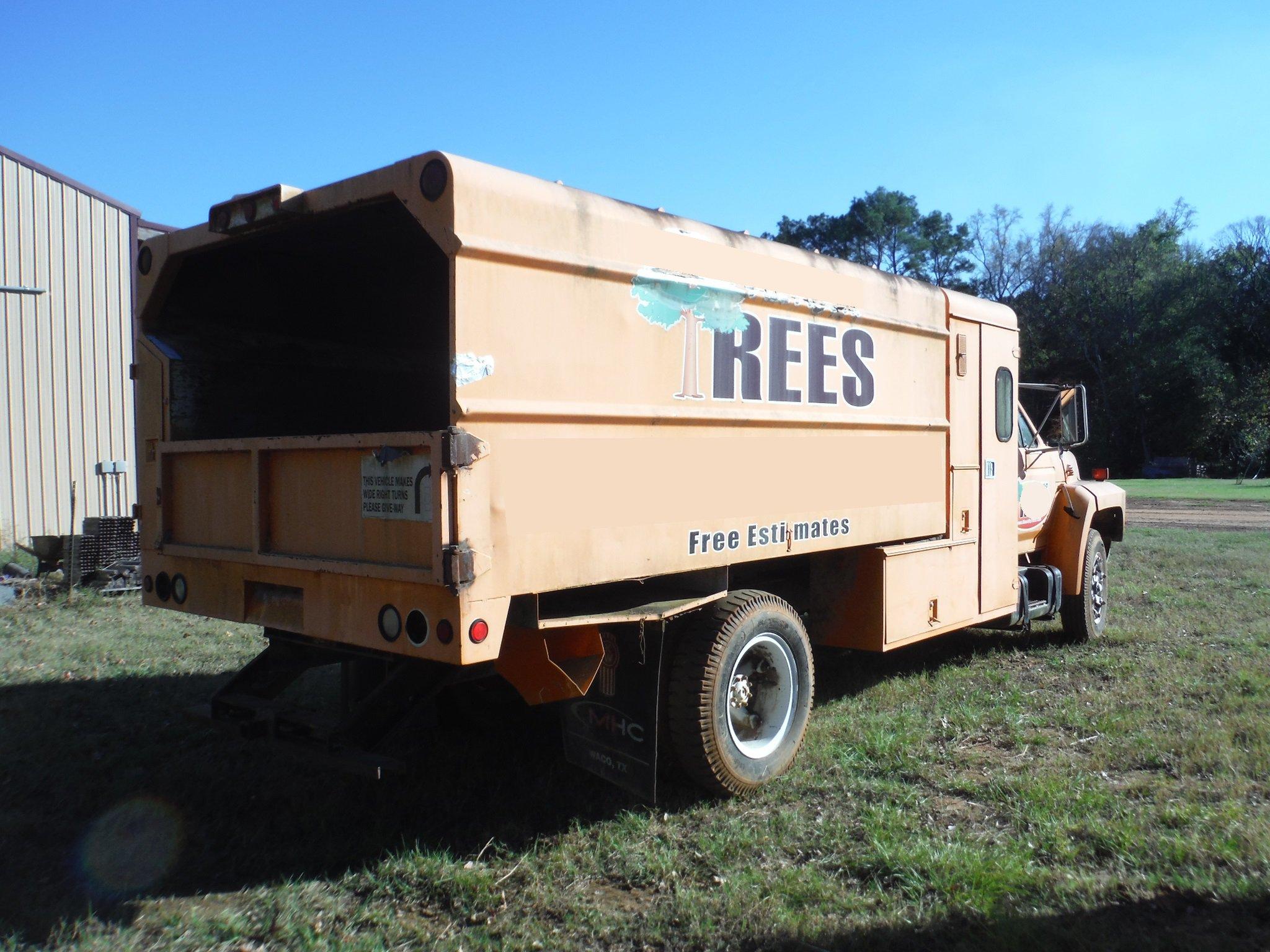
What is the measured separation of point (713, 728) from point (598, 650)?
77 centimetres

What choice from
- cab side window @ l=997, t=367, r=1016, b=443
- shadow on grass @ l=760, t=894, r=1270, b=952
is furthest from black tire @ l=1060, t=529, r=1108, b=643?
shadow on grass @ l=760, t=894, r=1270, b=952

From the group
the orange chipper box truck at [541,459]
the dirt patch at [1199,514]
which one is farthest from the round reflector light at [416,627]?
the dirt patch at [1199,514]

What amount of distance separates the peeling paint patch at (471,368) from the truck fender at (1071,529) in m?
5.92

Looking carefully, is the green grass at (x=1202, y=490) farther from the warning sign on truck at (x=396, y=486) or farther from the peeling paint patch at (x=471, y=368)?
the warning sign on truck at (x=396, y=486)

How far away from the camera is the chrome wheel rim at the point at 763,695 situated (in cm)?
488

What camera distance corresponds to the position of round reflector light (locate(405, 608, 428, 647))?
3.65 m

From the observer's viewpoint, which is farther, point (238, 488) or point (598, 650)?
point (238, 488)

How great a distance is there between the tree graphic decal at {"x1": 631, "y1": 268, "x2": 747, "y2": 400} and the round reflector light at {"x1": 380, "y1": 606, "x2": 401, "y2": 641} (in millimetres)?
1557

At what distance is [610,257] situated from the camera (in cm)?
417

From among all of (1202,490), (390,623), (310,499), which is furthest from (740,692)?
(1202,490)

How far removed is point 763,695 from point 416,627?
2056 millimetres

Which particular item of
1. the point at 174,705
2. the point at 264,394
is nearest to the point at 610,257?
the point at 264,394

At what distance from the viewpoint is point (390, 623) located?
3795 mm

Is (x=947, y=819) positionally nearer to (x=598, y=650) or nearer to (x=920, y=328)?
(x=598, y=650)
